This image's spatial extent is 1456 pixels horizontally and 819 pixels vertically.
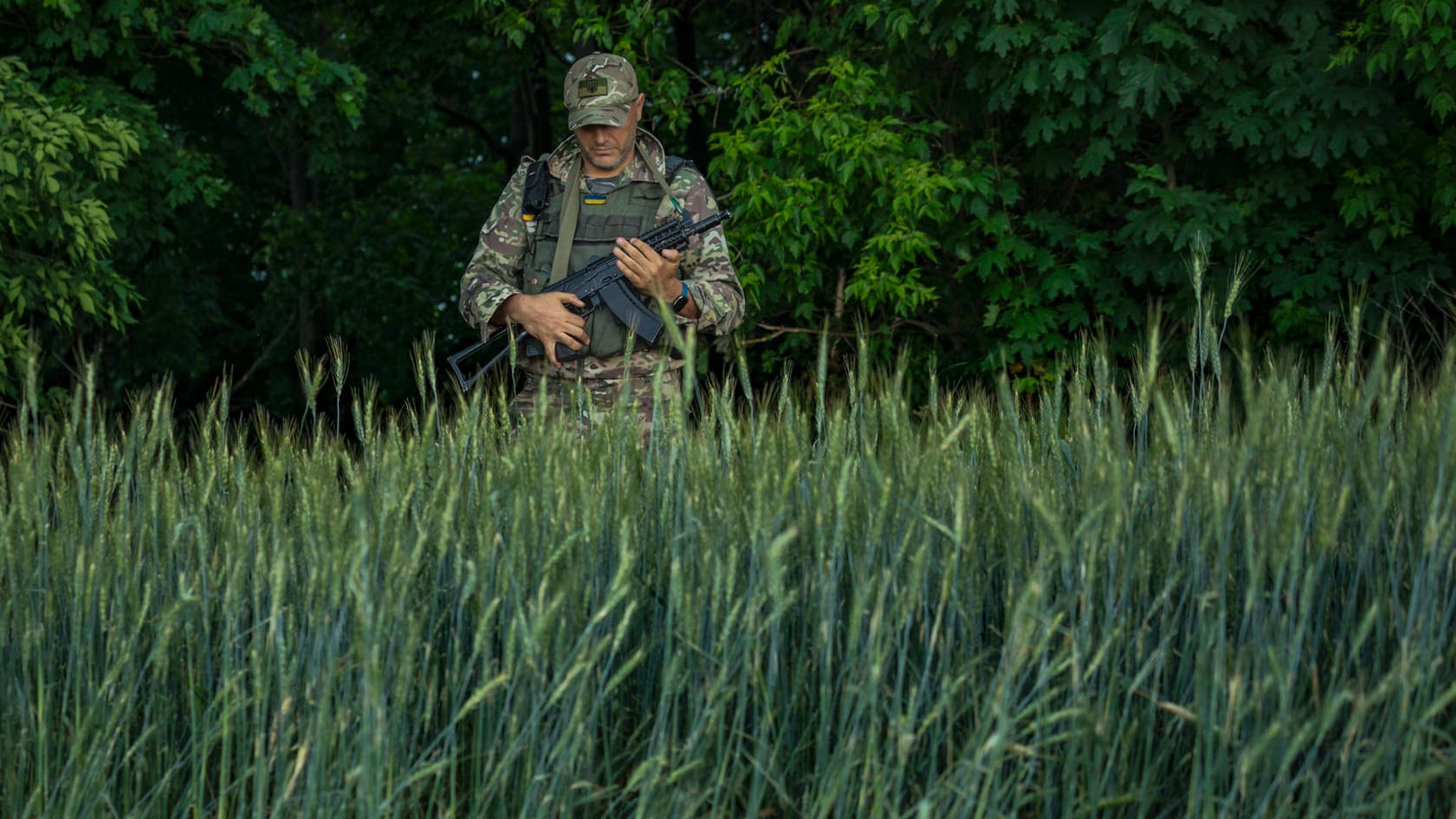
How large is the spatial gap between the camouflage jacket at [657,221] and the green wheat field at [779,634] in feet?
5.00

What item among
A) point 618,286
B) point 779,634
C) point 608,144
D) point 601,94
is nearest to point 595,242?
point 618,286

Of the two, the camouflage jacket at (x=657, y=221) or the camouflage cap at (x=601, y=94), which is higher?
the camouflage cap at (x=601, y=94)

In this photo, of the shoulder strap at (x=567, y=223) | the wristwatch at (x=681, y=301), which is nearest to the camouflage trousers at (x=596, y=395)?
the wristwatch at (x=681, y=301)

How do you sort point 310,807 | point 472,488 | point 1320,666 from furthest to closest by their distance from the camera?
point 472,488 → point 1320,666 → point 310,807

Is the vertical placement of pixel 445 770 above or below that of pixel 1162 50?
below

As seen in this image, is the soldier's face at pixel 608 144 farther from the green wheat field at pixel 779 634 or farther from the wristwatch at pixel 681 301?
the green wheat field at pixel 779 634

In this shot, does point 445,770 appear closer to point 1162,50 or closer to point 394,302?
point 1162,50

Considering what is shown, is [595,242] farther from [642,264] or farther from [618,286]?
[642,264]

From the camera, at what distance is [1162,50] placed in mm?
6738

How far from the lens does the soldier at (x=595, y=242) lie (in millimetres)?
4008

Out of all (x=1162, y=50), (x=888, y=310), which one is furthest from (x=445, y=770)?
(x=888, y=310)

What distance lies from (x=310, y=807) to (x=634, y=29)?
679cm

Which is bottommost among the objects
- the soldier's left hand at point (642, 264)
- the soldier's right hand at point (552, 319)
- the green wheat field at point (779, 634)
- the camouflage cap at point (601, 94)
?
the green wheat field at point (779, 634)

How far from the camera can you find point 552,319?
402 cm
